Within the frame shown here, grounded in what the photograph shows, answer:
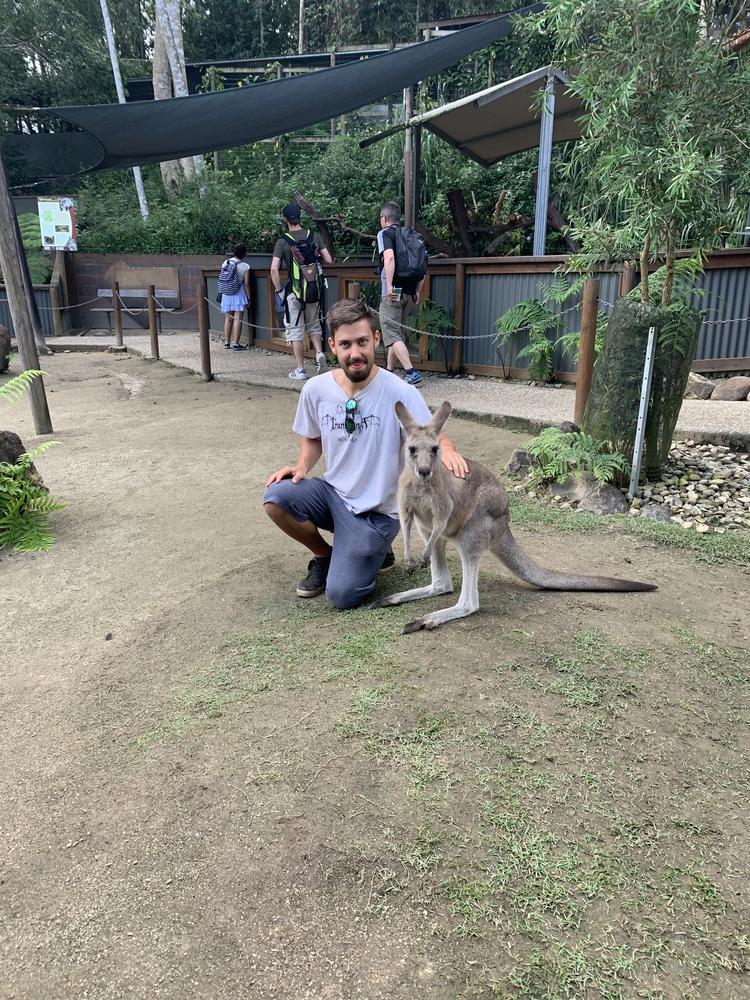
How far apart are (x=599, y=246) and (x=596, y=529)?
165 cm

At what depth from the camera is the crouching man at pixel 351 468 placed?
294 cm

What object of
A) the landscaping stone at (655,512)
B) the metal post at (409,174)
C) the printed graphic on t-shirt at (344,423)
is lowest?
the landscaping stone at (655,512)

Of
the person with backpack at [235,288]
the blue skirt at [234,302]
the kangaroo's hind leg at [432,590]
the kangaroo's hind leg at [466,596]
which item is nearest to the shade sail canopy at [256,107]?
the person with backpack at [235,288]

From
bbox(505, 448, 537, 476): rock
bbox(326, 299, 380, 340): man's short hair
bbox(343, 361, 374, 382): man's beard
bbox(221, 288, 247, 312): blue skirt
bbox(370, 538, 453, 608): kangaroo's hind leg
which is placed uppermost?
bbox(326, 299, 380, 340): man's short hair

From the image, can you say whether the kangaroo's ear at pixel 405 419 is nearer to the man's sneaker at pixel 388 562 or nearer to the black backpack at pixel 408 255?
the man's sneaker at pixel 388 562

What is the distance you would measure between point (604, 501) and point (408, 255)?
3.82m

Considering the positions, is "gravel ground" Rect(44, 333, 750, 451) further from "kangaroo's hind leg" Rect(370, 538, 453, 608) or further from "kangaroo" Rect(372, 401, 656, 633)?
"kangaroo's hind leg" Rect(370, 538, 453, 608)

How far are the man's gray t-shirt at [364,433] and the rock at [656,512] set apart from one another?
179 centimetres

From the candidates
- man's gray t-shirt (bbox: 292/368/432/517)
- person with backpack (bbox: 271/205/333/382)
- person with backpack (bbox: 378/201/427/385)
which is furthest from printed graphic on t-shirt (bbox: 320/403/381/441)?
person with backpack (bbox: 271/205/333/382)

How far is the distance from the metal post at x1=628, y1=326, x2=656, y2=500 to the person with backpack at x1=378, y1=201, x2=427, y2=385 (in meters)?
3.21

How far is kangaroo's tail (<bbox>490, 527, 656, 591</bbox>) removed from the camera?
292 centimetres

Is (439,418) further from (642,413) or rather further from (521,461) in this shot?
(521,461)

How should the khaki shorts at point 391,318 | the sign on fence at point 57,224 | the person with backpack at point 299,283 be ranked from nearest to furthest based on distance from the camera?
the khaki shorts at point 391,318, the person with backpack at point 299,283, the sign on fence at point 57,224

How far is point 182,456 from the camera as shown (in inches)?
221
